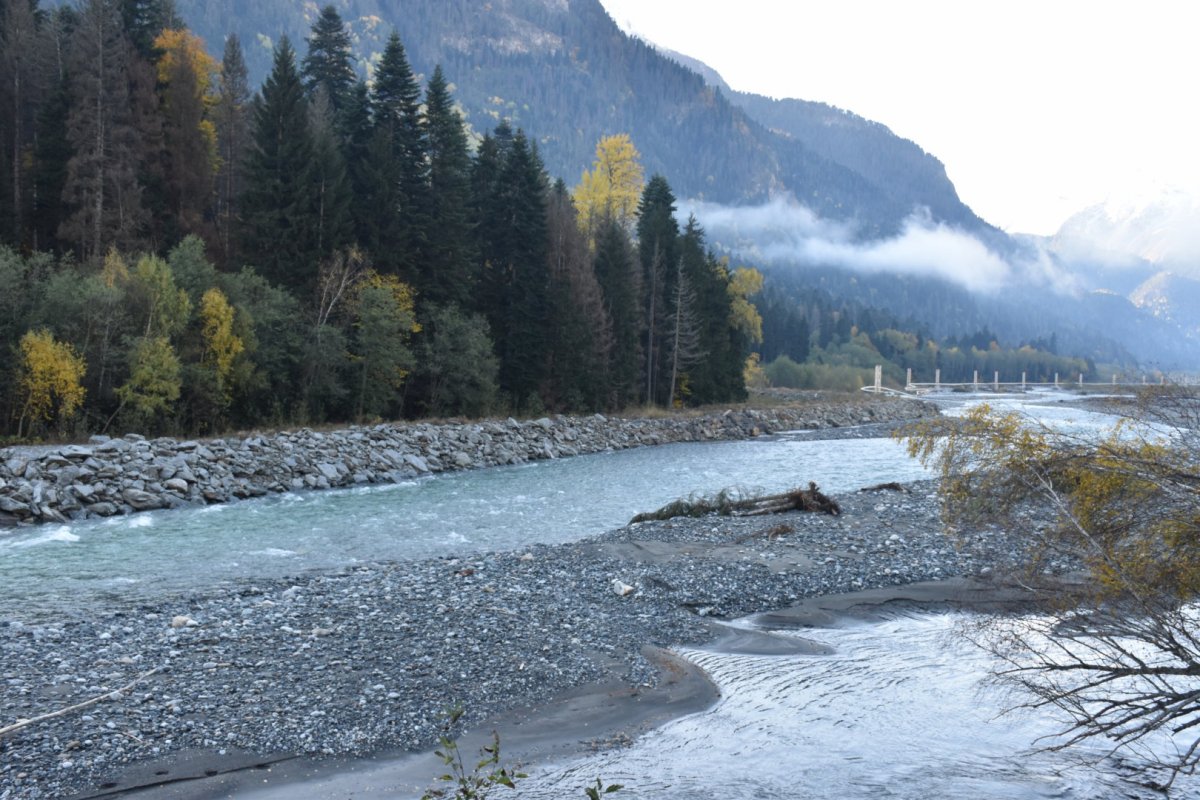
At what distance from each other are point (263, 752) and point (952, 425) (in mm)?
7304

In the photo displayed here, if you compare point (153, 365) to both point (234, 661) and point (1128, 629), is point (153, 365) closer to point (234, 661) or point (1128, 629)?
point (234, 661)

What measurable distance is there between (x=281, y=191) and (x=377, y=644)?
34590mm

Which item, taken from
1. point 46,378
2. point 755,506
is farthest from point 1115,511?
point 46,378

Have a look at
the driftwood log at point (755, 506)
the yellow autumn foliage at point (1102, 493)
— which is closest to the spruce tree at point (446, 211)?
the driftwood log at point (755, 506)

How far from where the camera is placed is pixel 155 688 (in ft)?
31.2

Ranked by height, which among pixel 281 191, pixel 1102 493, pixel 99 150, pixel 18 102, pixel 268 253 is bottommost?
pixel 1102 493

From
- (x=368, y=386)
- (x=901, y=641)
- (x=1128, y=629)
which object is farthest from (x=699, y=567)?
(x=368, y=386)

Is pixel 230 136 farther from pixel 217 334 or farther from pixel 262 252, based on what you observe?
pixel 217 334

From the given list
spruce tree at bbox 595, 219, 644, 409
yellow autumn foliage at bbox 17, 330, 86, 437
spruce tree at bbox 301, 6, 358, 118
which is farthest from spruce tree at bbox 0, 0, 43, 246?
spruce tree at bbox 595, 219, 644, 409

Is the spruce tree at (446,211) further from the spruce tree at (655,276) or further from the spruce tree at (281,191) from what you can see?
the spruce tree at (655,276)

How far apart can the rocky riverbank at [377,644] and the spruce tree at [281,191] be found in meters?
27.8

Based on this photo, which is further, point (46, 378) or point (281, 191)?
point (281, 191)

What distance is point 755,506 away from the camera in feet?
72.0

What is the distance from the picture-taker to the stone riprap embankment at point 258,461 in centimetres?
2228
